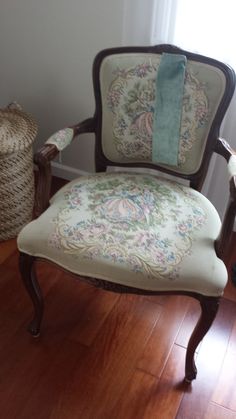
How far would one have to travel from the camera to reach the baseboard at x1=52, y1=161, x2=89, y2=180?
201 centimetres

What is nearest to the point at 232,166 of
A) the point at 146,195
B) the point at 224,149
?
the point at 224,149

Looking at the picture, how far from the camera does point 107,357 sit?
53.2 inches

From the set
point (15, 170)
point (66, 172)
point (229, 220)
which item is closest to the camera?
point (229, 220)

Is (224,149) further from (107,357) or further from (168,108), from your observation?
(107,357)

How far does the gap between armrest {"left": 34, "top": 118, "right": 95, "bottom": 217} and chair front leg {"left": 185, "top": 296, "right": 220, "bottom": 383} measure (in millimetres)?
536

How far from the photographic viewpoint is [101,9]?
153cm

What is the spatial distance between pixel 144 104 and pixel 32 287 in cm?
67

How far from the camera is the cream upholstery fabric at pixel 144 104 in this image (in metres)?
1.23

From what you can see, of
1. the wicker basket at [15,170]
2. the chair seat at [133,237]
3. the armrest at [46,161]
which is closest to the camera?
the chair seat at [133,237]

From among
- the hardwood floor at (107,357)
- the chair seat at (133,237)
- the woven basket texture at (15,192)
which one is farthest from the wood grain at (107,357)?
the chair seat at (133,237)

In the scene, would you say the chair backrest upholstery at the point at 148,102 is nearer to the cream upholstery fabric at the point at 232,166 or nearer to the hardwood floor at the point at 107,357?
the cream upholstery fabric at the point at 232,166

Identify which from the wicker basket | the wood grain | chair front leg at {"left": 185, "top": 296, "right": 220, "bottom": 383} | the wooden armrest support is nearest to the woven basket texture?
the wicker basket

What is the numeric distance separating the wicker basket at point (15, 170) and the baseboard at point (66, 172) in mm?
329

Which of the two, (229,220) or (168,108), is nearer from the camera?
(229,220)
